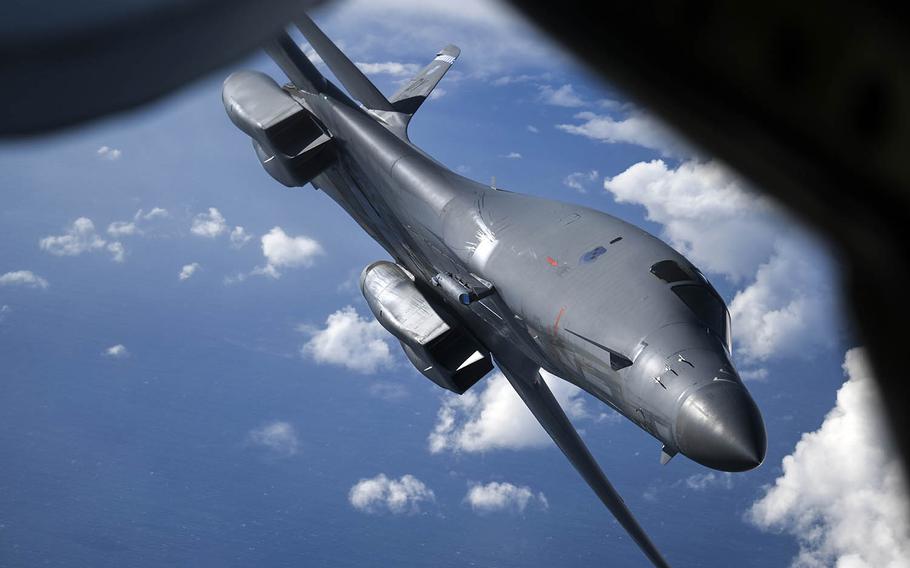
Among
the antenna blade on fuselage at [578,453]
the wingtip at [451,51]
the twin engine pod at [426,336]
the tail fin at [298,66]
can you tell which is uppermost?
the tail fin at [298,66]

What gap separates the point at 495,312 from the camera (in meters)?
19.9

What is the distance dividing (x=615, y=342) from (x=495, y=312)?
4.74m

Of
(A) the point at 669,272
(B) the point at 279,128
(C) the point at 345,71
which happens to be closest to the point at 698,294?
(A) the point at 669,272

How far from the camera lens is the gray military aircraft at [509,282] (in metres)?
14.7

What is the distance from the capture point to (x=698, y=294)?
15.8 m

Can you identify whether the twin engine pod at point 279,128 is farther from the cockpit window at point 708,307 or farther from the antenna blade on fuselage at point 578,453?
the cockpit window at point 708,307

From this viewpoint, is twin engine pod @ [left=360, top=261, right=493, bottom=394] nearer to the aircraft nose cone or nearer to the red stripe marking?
the red stripe marking

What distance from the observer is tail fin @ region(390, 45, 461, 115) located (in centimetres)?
2642

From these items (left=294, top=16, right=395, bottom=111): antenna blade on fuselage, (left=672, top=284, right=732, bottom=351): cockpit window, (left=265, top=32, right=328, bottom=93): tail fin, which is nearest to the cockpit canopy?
(left=672, top=284, right=732, bottom=351): cockpit window

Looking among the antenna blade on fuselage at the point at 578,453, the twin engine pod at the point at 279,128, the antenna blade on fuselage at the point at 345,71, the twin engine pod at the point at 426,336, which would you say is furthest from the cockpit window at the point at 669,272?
the antenna blade on fuselage at the point at 345,71

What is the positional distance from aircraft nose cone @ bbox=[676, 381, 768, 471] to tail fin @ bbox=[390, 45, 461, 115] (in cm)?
1523

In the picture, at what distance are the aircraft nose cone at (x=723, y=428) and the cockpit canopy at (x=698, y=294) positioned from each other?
4.76 feet

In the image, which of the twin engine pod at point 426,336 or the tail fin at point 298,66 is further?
the tail fin at point 298,66

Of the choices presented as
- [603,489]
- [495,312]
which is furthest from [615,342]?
[603,489]
